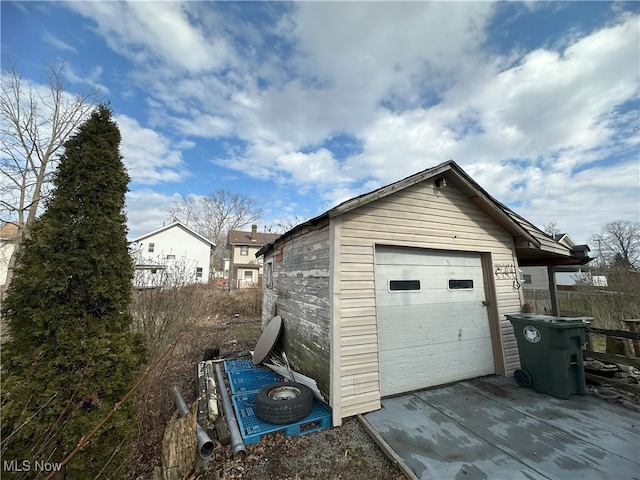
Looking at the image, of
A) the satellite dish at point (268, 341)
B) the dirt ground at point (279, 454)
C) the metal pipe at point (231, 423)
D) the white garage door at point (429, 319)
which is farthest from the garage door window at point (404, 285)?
the metal pipe at point (231, 423)

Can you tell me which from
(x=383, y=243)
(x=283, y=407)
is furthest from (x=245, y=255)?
(x=283, y=407)

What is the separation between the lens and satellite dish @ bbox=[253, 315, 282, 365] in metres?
5.42

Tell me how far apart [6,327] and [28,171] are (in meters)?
16.4

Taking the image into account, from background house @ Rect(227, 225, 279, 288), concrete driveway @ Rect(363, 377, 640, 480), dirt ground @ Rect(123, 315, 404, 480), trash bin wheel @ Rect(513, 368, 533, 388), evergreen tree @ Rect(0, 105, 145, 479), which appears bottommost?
dirt ground @ Rect(123, 315, 404, 480)

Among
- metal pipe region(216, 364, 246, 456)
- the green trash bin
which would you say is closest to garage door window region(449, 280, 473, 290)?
the green trash bin

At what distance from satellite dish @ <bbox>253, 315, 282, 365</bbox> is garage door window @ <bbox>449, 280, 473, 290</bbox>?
12.5 ft

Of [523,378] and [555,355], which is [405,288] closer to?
[555,355]

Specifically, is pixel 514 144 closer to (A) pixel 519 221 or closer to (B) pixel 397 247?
(A) pixel 519 221

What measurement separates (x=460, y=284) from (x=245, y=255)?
32686 millimetres

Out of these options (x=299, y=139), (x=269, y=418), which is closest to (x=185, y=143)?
Result: (x=299, y=139)

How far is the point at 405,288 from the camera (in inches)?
178

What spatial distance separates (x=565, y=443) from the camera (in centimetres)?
292

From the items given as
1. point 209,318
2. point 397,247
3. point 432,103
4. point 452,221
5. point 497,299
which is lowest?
point 209,318

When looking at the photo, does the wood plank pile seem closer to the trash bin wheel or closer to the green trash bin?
the green trash bin
